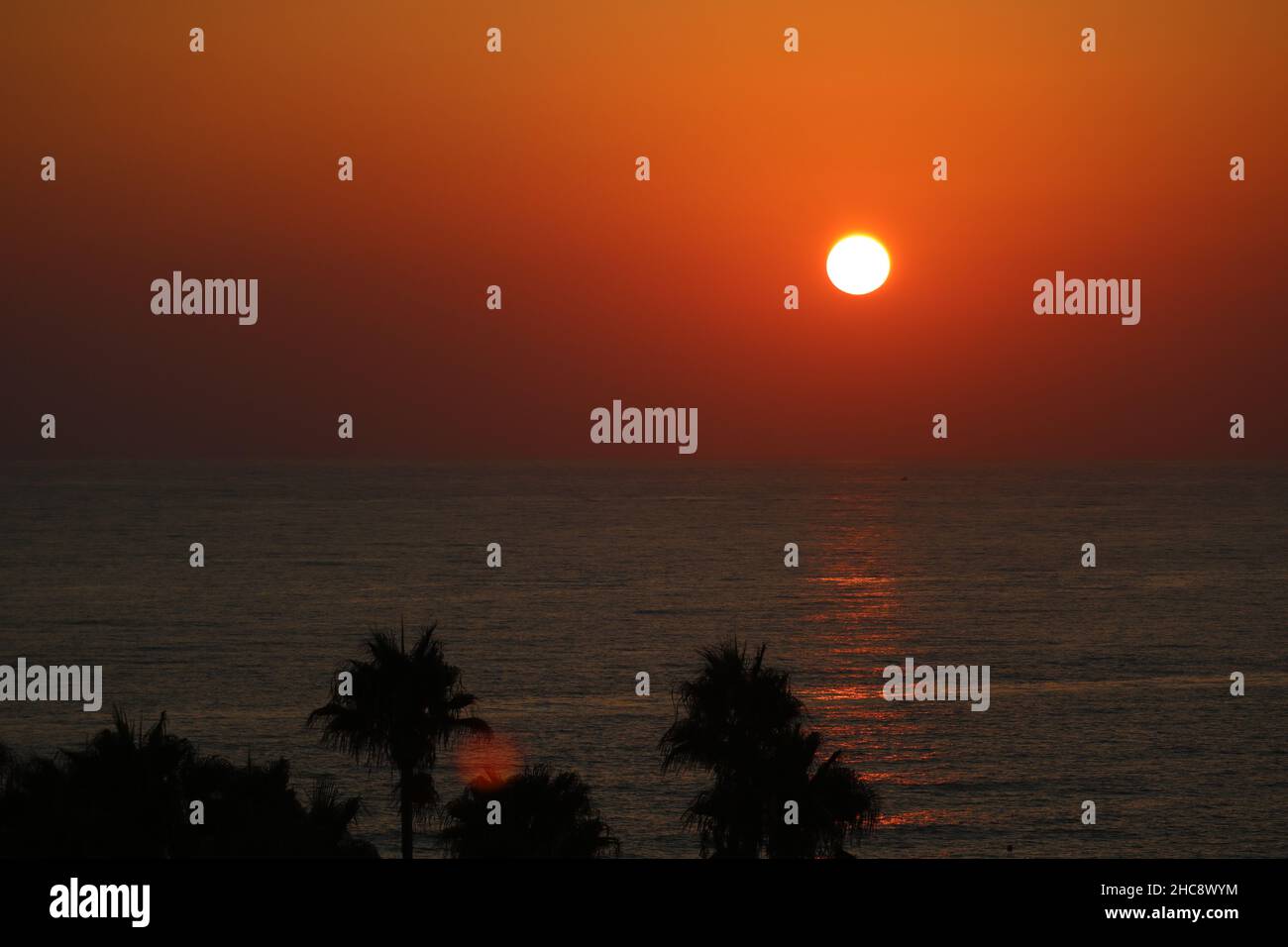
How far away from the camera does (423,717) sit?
37.6 metres

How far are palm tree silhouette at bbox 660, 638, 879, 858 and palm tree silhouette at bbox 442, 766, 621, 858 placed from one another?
2.93 meters

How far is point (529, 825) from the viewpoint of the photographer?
107 feet

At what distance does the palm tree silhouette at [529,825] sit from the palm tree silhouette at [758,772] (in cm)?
293

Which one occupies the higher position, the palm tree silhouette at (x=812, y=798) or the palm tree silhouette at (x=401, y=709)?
the palm tree silhouette at (x=401, y=709)

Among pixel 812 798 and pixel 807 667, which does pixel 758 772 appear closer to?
pixel 812 798

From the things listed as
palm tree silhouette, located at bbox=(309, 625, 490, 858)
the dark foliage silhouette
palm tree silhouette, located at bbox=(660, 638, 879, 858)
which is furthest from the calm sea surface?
palm tree silhouette, located at bbox=(660, 638, 879, 858)

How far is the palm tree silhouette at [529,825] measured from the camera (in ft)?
105

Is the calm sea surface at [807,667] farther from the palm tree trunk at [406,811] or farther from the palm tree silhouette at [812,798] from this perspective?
the palm tree silhouette at [812,798]

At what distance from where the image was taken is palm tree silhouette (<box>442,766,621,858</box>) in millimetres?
32062

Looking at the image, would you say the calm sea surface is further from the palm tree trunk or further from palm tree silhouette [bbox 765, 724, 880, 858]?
palm tree silhouette [bbox 765, 724, 880, 858]

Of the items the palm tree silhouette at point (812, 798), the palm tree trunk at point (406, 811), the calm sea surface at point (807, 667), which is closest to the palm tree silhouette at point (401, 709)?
the palm tree trunk at point (406, 811)

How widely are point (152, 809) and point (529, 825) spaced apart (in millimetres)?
8759

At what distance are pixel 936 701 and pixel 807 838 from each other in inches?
2929

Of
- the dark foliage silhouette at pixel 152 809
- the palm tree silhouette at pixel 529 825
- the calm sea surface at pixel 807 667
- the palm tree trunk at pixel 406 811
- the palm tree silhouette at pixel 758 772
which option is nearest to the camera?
the dark foliage silhouette at pixel 152 809
